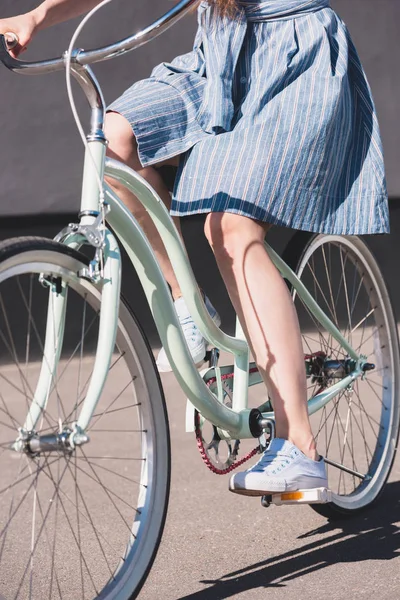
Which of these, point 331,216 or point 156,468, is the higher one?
point 331,216

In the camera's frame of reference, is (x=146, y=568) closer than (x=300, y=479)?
Yes

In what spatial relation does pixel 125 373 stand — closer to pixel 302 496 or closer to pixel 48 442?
pixel 302 496

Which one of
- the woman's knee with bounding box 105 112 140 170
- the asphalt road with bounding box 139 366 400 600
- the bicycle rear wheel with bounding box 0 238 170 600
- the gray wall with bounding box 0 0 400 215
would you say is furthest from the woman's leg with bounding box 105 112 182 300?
the gray wall with bounding box 0 0 400 215

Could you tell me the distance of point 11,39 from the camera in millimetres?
2012

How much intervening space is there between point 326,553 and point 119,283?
1083 millimetres

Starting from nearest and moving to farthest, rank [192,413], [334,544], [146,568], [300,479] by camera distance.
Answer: [146,568]
[300,479]
[192,413]
[334,544]

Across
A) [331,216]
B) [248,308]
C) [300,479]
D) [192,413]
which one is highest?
[331,216]

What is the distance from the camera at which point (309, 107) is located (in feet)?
8.14

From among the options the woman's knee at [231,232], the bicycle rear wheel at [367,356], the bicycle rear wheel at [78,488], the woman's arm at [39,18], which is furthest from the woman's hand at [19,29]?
the bicycle rear wheel at [367,356]

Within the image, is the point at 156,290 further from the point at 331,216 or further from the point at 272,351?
the point at 331,216

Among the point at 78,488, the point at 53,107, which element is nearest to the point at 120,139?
the point at 78,488

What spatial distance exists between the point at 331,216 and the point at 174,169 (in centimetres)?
44

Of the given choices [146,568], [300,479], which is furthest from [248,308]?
[146,568]

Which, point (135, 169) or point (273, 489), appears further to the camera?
point (135, 169)
